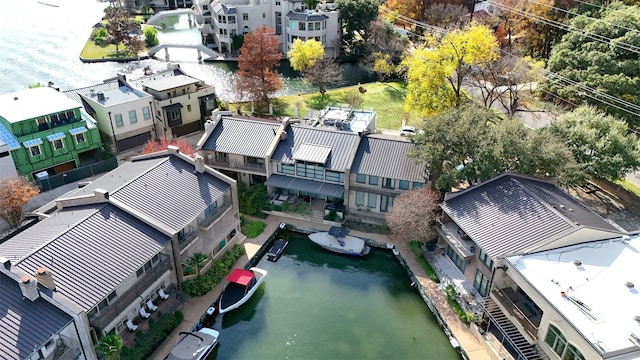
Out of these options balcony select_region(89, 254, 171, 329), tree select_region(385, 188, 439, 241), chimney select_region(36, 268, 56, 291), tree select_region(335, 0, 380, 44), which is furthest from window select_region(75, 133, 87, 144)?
tree select_region(335, 0, 380, 44)

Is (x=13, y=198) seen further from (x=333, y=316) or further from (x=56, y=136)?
(x=333, y=316)

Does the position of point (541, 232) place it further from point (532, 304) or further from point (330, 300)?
point (330, 300)

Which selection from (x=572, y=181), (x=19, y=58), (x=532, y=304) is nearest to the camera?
(x=532, y=304)

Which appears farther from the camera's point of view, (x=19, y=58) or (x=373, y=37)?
(x=19, y=58)

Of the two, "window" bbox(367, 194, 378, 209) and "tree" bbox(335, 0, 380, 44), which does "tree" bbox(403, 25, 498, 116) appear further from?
"tree" bbox(335, 0, 380, 44)

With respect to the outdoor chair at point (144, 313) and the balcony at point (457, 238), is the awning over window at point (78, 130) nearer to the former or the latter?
the outdoor chair at point (144, 313)

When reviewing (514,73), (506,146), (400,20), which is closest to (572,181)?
(506,146)
